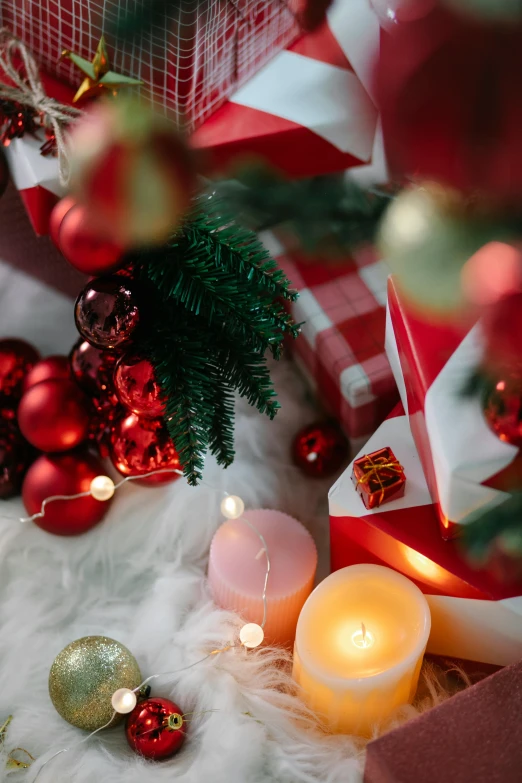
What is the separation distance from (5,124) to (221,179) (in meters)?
0.24

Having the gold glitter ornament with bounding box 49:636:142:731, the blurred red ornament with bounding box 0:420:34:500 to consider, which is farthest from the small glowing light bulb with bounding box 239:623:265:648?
the blurred red ornament with bounding box 0:420:34:500

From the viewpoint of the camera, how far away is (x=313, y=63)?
69 centimetres

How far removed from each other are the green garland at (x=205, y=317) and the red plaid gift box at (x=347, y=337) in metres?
0.13

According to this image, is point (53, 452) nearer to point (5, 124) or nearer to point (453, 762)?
point (5, 124)

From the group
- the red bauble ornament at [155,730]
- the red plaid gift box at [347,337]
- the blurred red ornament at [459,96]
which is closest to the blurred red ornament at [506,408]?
the blurred red ornament at [459,96]

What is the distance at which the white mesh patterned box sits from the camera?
673mm

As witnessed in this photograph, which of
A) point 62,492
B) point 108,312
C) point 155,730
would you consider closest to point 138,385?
point 108,312

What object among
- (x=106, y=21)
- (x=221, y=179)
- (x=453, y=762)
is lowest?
(x=453, y=762)

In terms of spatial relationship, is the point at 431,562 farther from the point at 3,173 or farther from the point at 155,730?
the point at 3,173

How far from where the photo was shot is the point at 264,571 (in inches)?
27.3

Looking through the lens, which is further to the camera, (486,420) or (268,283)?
(268,283)

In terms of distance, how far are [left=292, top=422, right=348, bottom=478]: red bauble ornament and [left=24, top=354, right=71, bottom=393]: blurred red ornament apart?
261 millimetres

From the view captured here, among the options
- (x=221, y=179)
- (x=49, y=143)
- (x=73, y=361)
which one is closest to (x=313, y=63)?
(x=221, y=179)

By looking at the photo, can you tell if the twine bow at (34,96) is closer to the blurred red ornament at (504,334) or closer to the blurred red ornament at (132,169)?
the blurred red ornament at (132,169)
